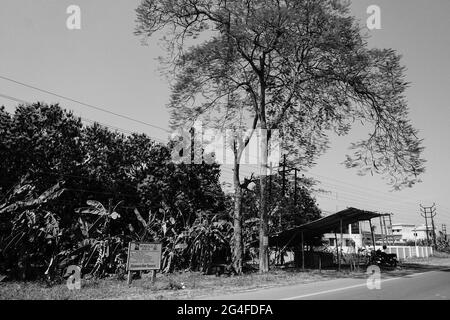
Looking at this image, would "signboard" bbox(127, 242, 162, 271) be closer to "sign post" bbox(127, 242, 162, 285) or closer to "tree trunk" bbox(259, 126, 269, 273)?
"sign post" bbox(127, 242, 162, 285)

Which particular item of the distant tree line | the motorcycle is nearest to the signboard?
the distant tree line

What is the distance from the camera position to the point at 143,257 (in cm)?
1452

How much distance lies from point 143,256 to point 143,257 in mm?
39

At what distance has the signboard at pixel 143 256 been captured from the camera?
46.3 feet

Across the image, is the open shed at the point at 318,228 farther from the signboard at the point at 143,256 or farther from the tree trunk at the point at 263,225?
the signboard at the point at 143,256

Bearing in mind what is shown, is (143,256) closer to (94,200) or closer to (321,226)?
(94,200)

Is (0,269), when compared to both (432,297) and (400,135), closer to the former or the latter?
(432,297)

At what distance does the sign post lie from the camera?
46.3 ft

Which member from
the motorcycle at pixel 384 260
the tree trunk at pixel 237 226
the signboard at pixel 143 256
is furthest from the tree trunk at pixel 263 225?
the motorcycle at pixel 384 260

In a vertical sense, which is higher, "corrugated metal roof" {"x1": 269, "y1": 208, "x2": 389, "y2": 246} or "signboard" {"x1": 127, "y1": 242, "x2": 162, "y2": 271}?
"corrugated metal roof" {"x1": 269, "y1": 208, "x2": 389, "y2": 246}

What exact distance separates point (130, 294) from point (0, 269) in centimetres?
820

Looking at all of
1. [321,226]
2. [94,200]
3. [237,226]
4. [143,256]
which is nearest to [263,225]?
[237,226]

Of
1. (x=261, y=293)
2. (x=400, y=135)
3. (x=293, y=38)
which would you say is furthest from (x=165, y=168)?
(x=261, y=293)
